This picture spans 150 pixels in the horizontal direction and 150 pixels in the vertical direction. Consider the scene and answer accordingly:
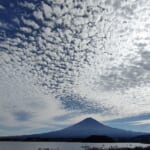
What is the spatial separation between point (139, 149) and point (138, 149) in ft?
0.97

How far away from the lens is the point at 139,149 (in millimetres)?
71500

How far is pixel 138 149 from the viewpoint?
2822 inches
